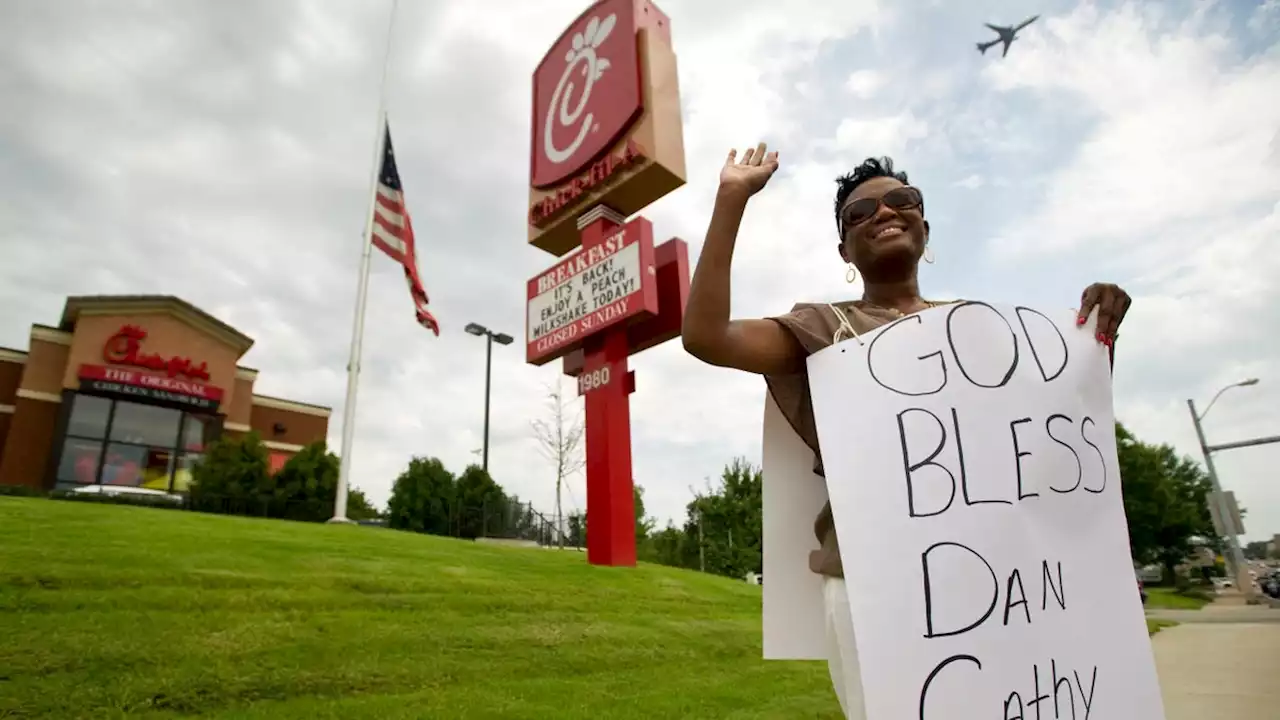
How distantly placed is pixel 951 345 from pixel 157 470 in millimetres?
33060

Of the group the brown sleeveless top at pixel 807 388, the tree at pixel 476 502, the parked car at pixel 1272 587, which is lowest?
the parked car at pixel 1272 587

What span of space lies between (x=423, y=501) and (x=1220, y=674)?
20027mm

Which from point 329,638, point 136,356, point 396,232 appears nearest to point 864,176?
point 329,638

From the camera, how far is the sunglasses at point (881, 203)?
1.79m

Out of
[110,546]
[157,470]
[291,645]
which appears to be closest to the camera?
[291,645]

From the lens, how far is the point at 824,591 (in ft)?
5.26

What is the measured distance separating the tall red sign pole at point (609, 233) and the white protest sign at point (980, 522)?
8978mm

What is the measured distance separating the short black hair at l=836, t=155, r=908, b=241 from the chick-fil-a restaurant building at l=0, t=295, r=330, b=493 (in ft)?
102

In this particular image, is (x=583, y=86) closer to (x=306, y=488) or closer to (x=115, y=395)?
(x=306, y=488)

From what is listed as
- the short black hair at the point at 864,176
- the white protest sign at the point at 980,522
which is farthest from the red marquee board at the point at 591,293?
the white protest sign at the point at 980,522

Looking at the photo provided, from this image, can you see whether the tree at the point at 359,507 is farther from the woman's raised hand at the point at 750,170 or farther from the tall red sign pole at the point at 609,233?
the woman's raised hand at the point at 750,170

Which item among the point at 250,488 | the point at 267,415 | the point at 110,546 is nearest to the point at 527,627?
the point at 110,546

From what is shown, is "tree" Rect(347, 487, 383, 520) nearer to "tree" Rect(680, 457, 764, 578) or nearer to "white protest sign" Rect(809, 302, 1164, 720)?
"tree" Rect(680, 457, 764, 578)

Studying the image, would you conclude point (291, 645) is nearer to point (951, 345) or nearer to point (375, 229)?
point (951, 345)
